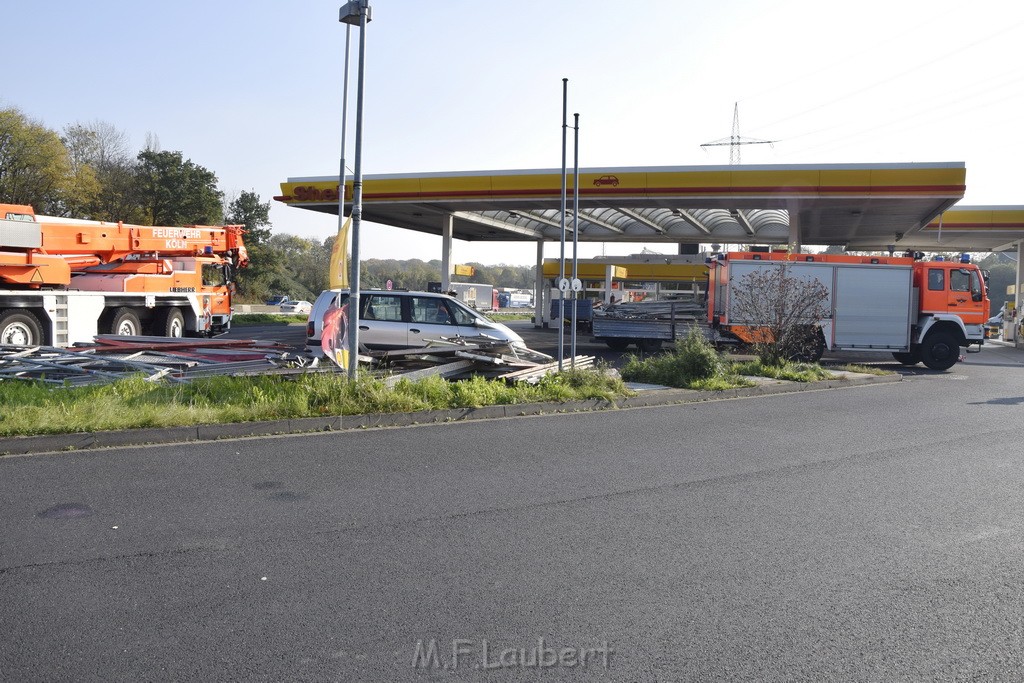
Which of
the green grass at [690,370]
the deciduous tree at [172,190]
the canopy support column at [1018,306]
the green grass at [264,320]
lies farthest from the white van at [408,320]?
the deciduous tree at [172,190]

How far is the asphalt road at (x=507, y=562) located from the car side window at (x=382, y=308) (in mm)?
6417

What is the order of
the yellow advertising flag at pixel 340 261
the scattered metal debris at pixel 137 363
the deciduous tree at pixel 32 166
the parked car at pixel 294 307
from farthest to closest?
the parked car at pixel 294 307 < the deciduous tree at pixel 32 166 < the scattered metal debris at pixel 137 363 < the yellow advertising flag at pixel 340 261

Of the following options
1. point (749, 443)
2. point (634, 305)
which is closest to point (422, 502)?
point (749, 443)

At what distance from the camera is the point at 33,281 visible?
55.0ft

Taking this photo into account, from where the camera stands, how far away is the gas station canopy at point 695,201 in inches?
959

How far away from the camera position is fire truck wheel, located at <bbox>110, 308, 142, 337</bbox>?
18875 mm

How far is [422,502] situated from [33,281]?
13599 millimetres

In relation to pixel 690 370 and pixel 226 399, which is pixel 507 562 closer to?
pixel 226 399

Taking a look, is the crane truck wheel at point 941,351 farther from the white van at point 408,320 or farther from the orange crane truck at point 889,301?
the white van at point 408,320

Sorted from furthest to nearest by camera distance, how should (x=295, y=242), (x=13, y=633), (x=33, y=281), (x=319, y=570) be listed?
(x=295, y=242), (x=33, y=281), (x=319, y=570), (x=13, y=633)

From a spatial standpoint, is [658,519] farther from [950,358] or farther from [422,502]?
[950,358]

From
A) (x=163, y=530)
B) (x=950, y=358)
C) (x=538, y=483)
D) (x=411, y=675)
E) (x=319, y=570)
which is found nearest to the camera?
(x=411, y=675)

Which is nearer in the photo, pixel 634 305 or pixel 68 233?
pixel 68 233

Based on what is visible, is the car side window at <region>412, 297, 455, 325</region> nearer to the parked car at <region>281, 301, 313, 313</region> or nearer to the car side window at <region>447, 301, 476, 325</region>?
the car side window at <region>447, 301, 476, 325</region>
